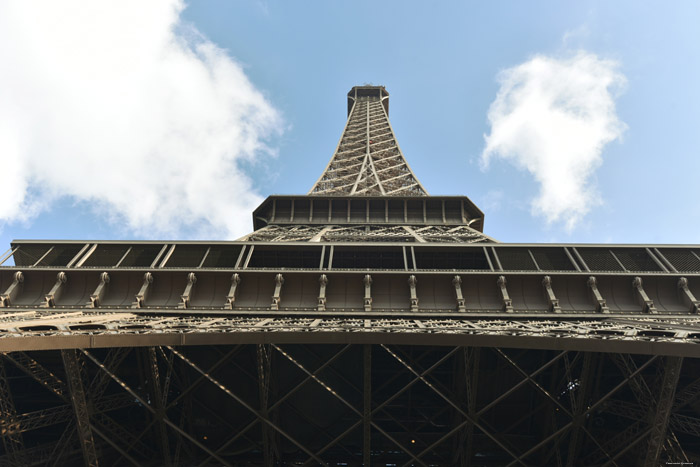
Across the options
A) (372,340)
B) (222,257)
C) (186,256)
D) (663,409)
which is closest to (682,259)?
(663,409)

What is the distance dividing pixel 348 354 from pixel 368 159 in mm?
52562

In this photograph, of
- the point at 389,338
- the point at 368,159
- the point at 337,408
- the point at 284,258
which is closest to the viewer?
the point at 389,338

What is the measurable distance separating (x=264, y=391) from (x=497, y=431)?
28.8ft

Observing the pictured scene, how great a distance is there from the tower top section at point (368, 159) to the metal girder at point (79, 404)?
36826 mm

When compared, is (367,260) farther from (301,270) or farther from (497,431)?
(497,431)

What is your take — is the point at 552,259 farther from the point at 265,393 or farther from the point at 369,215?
the point at 369,215

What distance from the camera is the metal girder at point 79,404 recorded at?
13.9m

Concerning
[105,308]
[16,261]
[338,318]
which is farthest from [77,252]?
[338,318]

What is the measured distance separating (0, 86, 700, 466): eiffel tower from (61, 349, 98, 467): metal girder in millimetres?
55

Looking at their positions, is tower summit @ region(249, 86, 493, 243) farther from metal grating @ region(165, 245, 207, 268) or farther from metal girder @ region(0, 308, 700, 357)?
metal girder @ region(0, 308, 700, 357)

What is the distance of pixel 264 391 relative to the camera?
14547 millimetres

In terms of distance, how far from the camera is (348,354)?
61.4ft

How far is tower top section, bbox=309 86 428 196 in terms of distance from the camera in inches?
2221

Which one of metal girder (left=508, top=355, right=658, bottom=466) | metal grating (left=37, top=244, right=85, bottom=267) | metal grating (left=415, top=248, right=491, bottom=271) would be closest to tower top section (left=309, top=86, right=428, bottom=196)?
metal grating (left=415, top=248, right=491, bottom=271)
